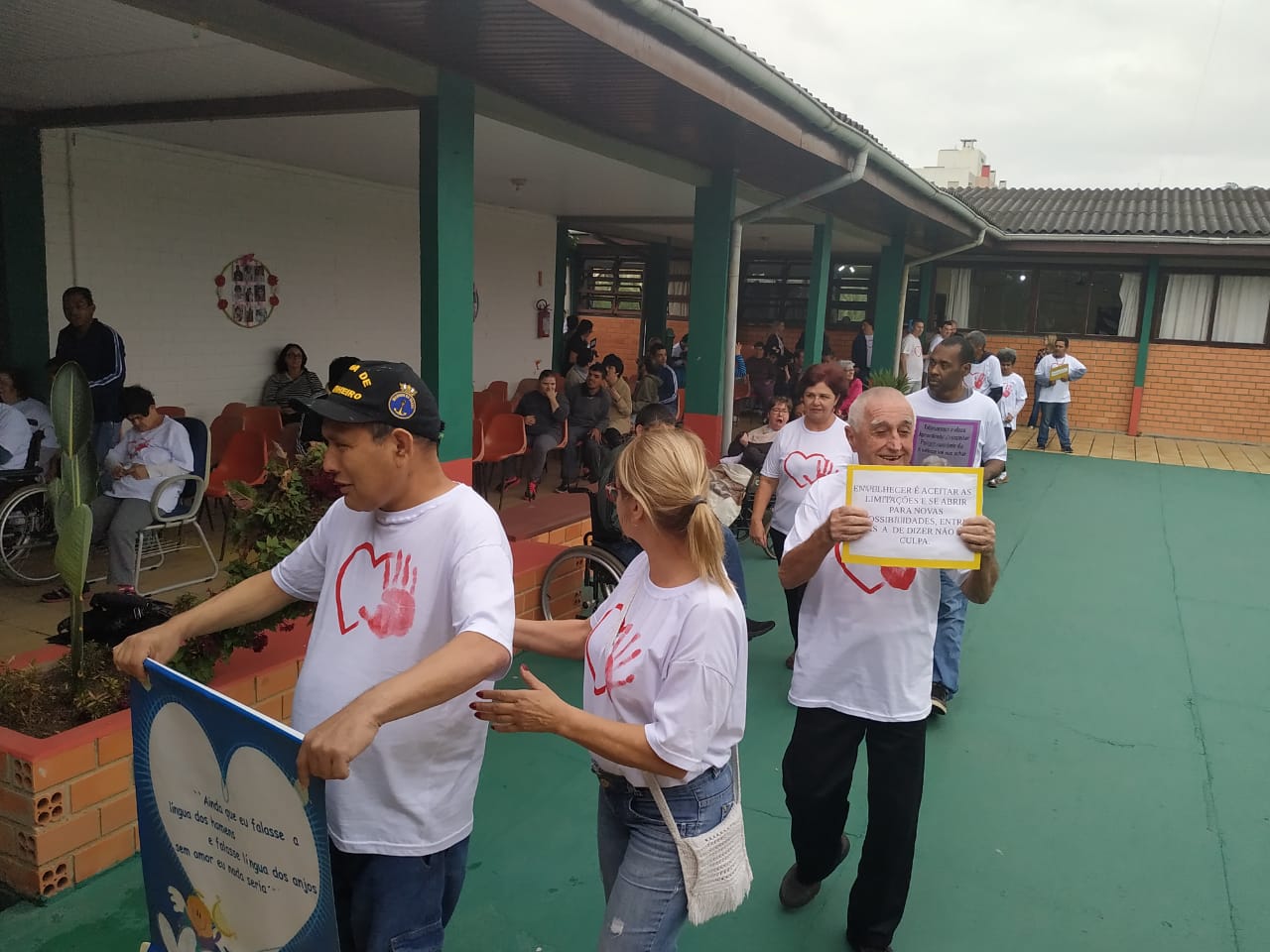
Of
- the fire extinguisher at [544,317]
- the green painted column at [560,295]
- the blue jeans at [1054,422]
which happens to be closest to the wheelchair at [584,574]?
the fire extinguisher at [544,317]

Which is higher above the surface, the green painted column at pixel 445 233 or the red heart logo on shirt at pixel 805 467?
the green painted column at pixel 445 233

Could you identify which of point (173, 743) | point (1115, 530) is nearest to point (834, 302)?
point (1115, 530)

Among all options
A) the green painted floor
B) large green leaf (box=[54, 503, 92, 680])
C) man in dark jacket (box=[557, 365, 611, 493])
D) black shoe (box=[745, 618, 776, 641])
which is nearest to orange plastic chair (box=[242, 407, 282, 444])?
man in dark jacket (box=[557, 365, 611, 493])

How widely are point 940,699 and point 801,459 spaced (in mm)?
1267

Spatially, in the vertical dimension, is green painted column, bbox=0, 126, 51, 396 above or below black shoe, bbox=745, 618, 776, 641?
above

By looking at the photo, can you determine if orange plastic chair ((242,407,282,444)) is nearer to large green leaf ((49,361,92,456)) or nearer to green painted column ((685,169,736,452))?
green painted column ((685,169,736,452))

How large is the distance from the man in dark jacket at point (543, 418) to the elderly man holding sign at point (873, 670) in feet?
18.1

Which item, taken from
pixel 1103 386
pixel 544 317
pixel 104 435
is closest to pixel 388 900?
pixel 104 435

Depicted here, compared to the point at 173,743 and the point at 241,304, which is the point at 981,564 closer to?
the point at 173,743

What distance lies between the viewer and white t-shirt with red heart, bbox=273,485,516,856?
1.71 metres

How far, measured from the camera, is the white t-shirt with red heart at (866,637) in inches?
99.3

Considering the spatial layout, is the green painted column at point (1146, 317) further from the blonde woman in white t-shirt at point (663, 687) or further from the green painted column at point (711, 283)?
the blonde woman in white t-shirt at point (663, 687)

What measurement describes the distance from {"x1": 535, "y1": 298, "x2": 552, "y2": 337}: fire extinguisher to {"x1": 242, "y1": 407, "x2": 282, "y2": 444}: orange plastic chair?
5.77 meters

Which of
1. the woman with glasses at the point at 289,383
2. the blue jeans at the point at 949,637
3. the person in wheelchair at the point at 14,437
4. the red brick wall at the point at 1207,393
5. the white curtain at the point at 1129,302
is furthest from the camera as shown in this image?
the white curtain at the point at 1129,302
